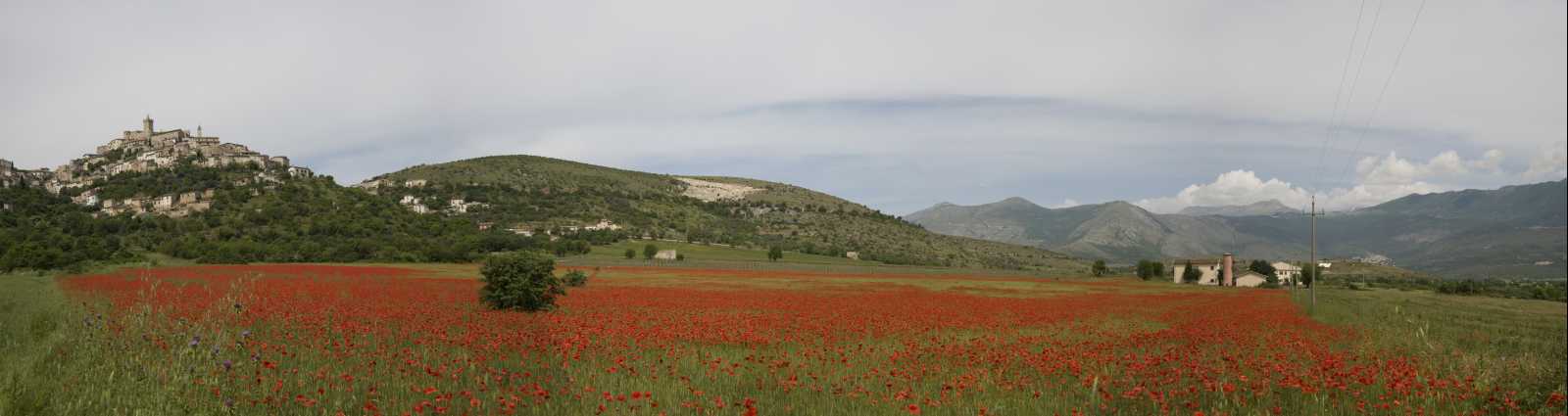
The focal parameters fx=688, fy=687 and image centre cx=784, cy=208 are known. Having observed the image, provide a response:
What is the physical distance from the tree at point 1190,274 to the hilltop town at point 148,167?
17484 centimetres

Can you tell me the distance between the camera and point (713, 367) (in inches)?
437

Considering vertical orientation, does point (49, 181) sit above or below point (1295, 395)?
above

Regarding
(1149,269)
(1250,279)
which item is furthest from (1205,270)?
(1149,269)

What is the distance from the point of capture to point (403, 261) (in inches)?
3472

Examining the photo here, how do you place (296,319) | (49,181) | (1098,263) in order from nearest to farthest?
(296,319), (1098,263), (49,181)

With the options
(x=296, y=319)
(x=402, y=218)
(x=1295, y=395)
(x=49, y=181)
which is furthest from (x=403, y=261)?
(x=49, y=181)

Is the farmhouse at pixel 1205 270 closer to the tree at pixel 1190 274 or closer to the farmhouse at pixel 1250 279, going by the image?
the tree at pixel 1190 274

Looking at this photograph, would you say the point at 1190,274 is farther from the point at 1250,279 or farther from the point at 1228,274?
the point at 1250,279

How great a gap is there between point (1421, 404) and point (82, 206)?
584ft

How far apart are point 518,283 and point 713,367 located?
16.6m

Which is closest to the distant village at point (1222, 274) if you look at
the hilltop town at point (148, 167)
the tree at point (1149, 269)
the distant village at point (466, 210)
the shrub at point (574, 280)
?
the tree at point (1149, 269)

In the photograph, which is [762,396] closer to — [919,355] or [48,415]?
[919,355]

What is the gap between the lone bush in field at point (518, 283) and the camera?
25297 mm

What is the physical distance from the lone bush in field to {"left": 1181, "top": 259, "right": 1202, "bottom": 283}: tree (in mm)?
119971
